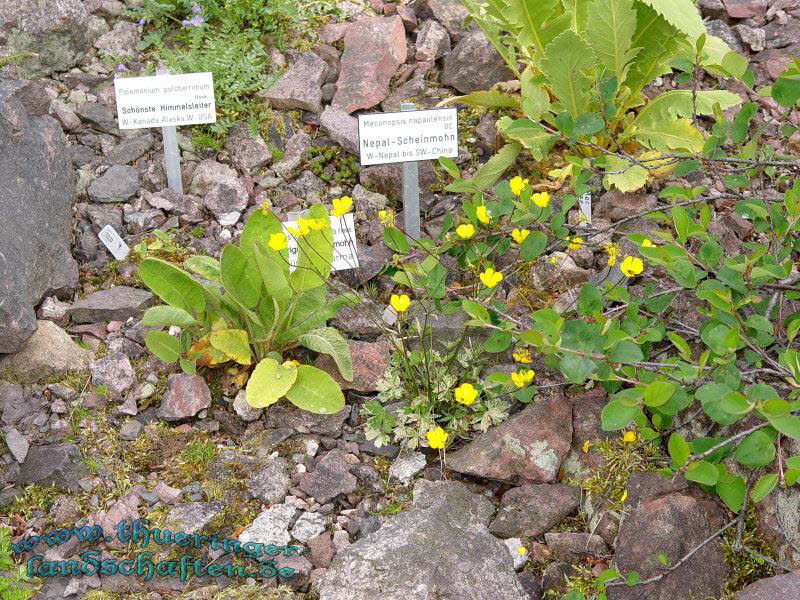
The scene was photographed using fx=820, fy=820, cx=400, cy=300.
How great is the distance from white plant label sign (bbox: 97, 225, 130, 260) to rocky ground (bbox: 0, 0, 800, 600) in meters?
0.08

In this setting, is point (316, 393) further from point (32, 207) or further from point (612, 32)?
point (612, 32)

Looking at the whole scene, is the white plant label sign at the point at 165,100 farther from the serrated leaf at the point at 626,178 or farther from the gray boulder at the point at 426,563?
the gray boulder at the point at 426,563

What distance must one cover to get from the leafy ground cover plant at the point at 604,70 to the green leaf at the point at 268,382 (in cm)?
106

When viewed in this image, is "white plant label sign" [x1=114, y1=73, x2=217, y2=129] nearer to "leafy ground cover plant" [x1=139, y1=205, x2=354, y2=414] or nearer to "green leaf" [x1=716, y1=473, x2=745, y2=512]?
"leafy ground cover plant" [x1=139, y1=205, x2=354, y2=414]

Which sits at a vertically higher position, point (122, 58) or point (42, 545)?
point (122, 58)

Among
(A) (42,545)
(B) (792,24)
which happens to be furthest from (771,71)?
(A) (42,545)

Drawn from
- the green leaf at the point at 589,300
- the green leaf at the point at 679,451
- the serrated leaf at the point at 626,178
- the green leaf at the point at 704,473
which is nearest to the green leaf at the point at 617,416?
the green leaf at the point at 679,451

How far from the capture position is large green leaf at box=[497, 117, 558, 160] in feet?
10.4

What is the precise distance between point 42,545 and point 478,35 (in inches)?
142

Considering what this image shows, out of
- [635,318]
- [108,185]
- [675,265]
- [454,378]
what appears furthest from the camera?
[108,185]

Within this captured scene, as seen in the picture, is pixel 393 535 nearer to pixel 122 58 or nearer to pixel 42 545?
pixel 42 545

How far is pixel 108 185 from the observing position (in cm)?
432

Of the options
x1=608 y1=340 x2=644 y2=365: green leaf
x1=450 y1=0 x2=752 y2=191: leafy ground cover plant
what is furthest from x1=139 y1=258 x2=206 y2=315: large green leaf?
x1=608 y1=340 x2=644 y2=365: green leaf

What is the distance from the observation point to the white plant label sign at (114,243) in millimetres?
4023
